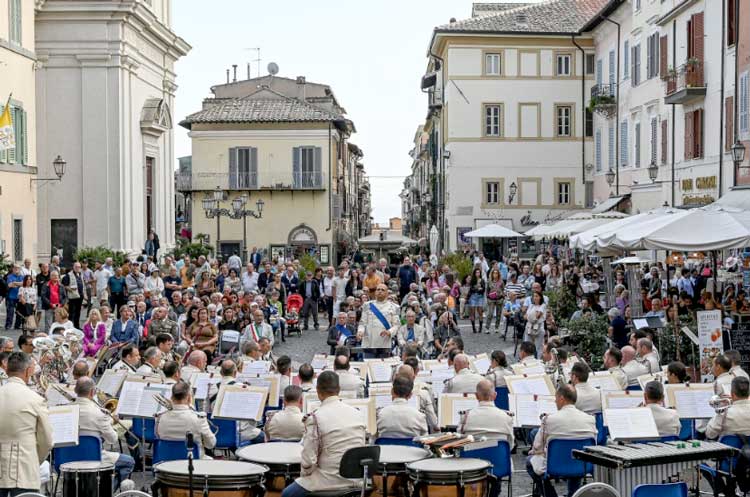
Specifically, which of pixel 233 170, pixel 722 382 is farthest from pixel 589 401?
pixel 233 170

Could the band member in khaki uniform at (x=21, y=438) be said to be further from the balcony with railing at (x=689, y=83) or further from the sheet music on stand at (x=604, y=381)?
the balcony with railing at (x=689, y=83)

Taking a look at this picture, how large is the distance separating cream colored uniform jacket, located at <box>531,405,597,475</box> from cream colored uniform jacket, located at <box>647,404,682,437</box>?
2.45 ft

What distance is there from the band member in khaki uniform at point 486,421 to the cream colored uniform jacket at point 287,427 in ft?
5.04

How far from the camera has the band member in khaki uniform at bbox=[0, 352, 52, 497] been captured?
377 inches

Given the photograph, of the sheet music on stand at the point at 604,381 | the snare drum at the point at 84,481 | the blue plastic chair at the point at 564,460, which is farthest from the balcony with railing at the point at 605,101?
the snare drum at the point at 84,481

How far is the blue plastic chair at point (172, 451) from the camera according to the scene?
11320 millimetres

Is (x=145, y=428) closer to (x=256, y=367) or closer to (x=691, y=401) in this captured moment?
(x=256, y=367)

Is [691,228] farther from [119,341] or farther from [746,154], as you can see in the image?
[746,154]

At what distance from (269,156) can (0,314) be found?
1291 inches

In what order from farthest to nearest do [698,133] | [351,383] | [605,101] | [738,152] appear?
1. [605,101]
2. [698,133]
3. [738,152]
4. [351,383]

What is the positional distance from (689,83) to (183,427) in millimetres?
25967

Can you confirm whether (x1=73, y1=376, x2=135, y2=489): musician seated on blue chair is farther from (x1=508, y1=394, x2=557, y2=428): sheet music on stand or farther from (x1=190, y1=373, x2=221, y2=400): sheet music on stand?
(x1=508, y1=394, x2=557, y2=428): sheet music on stand

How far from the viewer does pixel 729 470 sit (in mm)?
11195

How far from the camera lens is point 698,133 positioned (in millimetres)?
34781
